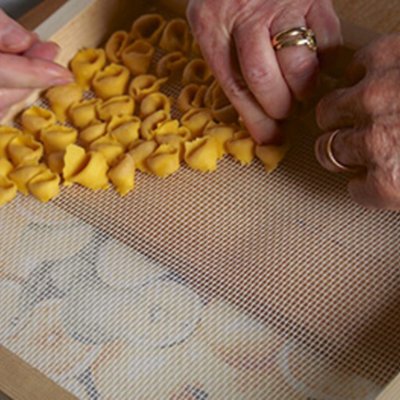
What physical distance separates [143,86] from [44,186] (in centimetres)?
18

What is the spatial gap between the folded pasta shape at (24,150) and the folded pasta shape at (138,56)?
143 mm

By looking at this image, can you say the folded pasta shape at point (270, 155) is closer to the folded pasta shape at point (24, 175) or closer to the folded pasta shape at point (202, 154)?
the folded pasta shape at point (202, 154)

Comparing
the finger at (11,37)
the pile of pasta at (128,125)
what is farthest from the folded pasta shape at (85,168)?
the finger at (11,37)

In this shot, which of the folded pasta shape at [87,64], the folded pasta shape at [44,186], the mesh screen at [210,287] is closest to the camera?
the mesh screen at [210,287]

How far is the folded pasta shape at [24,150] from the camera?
877 millimetres

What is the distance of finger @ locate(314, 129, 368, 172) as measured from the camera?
0.75 meters

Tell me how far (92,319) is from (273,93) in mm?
264

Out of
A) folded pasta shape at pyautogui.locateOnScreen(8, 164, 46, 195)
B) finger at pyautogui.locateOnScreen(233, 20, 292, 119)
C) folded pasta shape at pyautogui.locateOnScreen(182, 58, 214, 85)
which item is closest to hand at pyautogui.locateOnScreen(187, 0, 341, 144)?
finger at pyautogui.locateOnScreen(233, 20, 292, 119)

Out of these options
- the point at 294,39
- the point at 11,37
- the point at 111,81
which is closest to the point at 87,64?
the point at 111,81

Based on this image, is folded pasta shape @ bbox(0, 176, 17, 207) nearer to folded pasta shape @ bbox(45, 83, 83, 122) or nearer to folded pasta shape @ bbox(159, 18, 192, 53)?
folded pasta shape @ bbox(45, 83, 83, 122)

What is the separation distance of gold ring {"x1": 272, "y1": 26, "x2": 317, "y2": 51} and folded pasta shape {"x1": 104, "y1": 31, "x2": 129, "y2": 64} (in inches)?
9.3

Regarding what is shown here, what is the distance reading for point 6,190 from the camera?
851mm

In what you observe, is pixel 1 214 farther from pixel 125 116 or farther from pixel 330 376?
pixel 330 376

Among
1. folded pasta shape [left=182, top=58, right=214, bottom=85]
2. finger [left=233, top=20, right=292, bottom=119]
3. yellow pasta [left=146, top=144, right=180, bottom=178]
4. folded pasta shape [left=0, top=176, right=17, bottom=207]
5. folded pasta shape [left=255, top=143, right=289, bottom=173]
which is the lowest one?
folded pasta shape [left=0, top=176, right=17, bottom=207]
